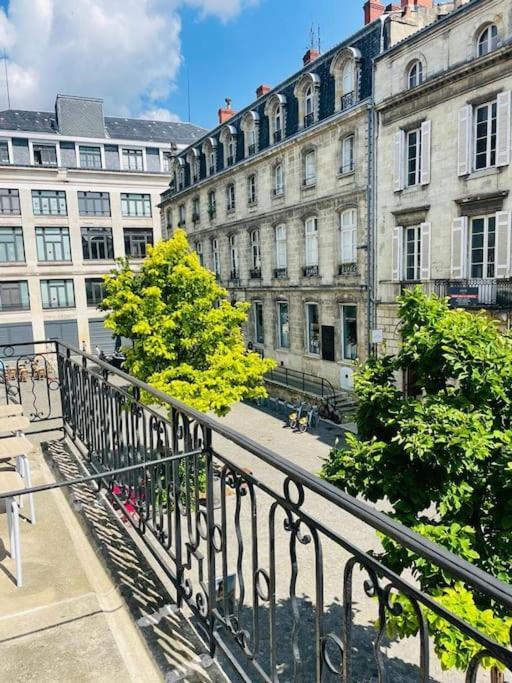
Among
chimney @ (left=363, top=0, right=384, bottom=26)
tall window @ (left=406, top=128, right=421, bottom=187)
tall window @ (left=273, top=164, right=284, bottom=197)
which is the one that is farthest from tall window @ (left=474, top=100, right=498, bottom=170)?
tall window @ (left=273, top=164, right=284, bottom=197)

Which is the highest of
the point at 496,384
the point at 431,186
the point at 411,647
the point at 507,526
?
the point at 431,186

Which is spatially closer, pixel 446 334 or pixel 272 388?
pixel 446 334

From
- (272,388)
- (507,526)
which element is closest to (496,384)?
(507,526)

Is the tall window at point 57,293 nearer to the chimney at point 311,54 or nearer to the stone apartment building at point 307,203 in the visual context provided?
the stone apartment building at point 307,203

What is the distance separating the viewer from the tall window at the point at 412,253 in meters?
18.8

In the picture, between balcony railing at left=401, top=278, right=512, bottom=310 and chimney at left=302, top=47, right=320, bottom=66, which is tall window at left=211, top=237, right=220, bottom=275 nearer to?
chimney at left=302, top=47, right=320, bottom=66

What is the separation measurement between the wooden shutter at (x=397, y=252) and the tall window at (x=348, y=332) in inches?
118

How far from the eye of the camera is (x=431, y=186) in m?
17.8

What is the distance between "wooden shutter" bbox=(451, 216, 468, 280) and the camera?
16875 millimetres

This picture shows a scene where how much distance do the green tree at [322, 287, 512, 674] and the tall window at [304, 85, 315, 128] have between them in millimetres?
20380

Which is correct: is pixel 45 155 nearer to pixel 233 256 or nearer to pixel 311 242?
pixel 233 256

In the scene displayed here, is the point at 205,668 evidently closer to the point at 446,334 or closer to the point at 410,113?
the point at 446,334

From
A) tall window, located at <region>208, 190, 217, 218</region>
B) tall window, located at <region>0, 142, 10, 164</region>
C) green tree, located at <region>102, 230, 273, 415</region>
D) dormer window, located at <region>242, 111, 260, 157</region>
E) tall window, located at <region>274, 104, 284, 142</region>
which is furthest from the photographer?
tall window, located at <region>0, 142, 10, 164</region>

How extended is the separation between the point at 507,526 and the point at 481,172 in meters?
14.6
